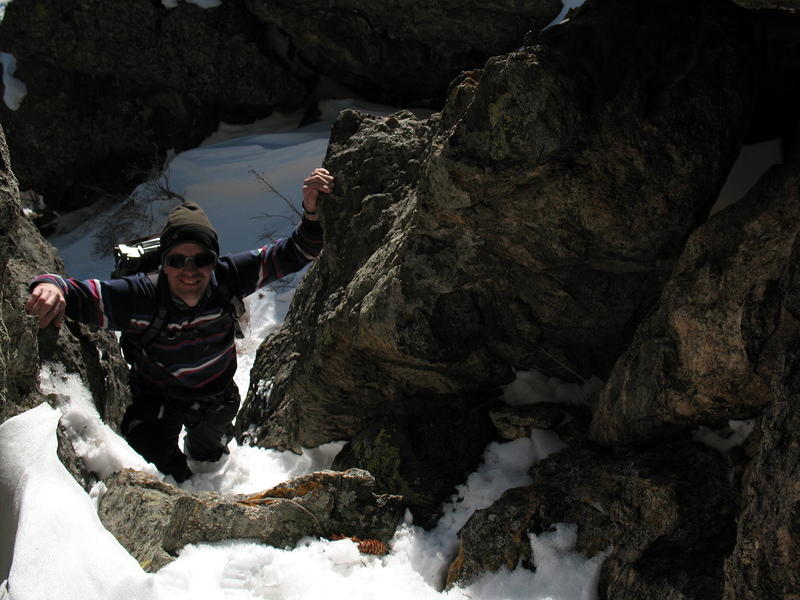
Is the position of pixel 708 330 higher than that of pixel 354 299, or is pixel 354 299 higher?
pixel 708 330

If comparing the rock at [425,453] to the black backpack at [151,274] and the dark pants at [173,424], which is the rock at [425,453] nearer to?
the black backpack at [151,274]

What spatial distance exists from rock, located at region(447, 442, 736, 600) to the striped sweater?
81.8 inches

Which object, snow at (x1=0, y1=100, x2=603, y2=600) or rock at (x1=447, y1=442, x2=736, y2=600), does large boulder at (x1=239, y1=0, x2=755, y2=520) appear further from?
rock at (x1=447, y1=442, x2=736, y2=600)

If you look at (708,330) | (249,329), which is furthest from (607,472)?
(249,329)

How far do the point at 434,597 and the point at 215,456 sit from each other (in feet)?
8.43

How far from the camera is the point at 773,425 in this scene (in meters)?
1.94

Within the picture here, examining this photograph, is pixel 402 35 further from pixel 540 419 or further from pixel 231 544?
pixel 231 544

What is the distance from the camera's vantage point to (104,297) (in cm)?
371

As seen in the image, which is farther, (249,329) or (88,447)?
(249,329)

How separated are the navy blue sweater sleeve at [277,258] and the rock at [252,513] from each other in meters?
1.41

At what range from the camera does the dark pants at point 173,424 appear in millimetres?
4418

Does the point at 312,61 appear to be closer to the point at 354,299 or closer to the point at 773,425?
the point at 354,299

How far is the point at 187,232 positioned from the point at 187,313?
1.54 feet

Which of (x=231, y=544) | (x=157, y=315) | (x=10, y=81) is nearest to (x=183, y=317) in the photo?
(x=157, y=315)
